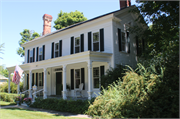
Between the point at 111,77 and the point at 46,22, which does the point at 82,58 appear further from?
the point at 46,22

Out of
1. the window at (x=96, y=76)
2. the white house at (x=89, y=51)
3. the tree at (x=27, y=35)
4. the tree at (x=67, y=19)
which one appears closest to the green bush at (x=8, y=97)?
the white house at (x=89, y=51)

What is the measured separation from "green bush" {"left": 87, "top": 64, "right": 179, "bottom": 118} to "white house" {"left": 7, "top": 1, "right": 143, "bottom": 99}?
12.2 feet

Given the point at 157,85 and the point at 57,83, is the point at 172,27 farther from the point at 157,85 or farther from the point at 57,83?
the point at 57,83

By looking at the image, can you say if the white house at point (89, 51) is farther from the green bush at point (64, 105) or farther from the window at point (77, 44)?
the green bush at point (64, 105)

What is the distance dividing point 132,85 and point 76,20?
100ft

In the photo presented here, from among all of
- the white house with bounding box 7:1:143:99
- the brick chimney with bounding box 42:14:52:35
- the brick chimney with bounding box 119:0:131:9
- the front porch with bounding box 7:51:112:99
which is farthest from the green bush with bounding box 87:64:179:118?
the brick chimney with bounding box 42:14:52:35

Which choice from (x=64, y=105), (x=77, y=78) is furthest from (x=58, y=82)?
(x=64, y=105)

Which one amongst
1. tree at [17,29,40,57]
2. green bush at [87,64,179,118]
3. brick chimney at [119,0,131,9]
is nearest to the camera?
green bush at [87,64,179,118]

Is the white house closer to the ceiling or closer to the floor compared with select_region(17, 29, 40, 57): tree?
closer to the floor

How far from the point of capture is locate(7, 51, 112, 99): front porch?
34.9 feet

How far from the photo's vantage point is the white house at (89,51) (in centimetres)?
1155

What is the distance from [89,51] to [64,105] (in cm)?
390

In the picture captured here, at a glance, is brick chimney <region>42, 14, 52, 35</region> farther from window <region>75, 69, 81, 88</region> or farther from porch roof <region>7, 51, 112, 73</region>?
window <region>75, 69, 81, 88</region>

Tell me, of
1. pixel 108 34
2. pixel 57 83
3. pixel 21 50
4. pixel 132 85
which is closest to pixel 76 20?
pixel 21 50
